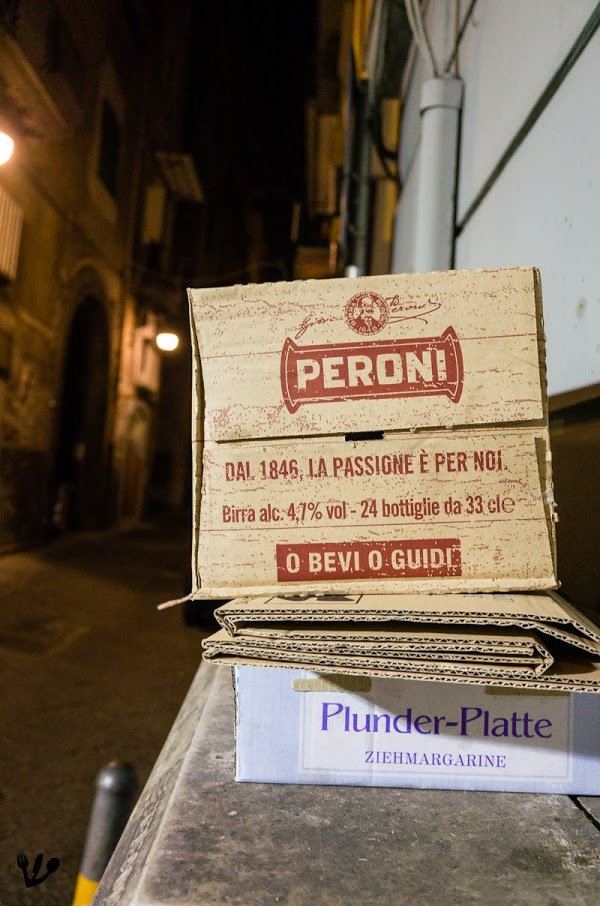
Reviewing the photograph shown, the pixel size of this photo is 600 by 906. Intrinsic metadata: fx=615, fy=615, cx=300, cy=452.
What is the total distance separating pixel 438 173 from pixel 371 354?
207cm

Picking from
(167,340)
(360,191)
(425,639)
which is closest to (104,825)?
(425,639)

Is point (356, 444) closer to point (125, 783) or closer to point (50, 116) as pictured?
point (125, 783)

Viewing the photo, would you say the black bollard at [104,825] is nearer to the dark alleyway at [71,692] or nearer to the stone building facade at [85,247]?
the dark alleyway at [71,692]

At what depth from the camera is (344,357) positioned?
1.06m

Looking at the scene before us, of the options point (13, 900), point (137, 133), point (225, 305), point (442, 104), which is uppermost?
point (137, 133)

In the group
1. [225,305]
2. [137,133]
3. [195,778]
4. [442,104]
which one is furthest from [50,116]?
[195,778]

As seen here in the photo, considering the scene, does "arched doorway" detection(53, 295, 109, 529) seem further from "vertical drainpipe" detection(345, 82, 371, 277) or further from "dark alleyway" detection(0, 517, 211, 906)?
"vertical drainpipe" detection(345, 82, 371, 277)

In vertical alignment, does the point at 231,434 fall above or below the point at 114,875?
above

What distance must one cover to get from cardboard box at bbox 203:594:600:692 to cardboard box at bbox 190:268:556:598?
0.07 m

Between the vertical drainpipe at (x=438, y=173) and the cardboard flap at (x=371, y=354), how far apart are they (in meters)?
1.96

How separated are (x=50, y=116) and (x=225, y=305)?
7.73 m

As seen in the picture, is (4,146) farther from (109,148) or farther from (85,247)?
(109,148)

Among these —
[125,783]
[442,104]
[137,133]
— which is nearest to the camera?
[125,783]

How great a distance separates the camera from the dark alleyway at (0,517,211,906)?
2115 millimetres
